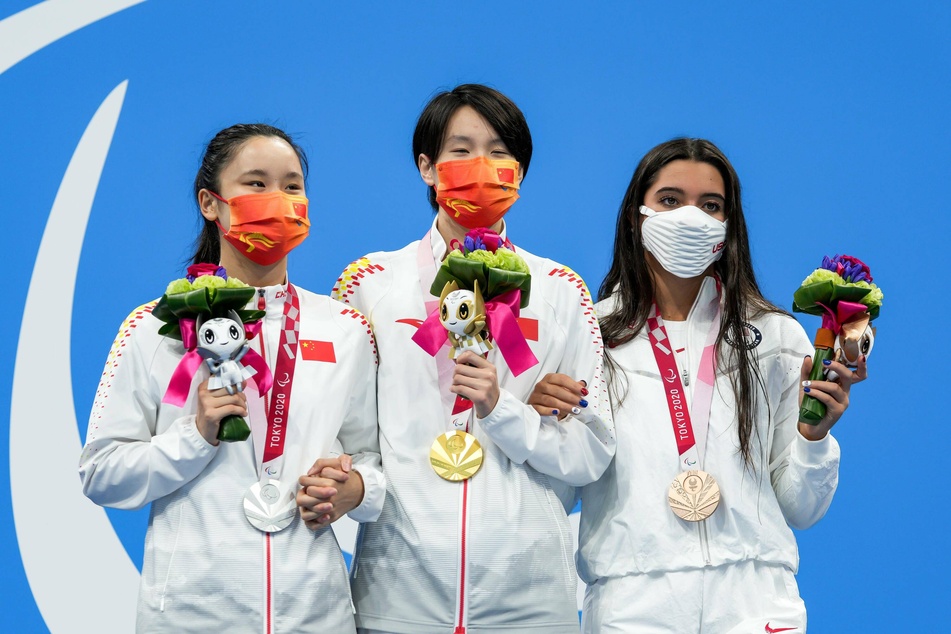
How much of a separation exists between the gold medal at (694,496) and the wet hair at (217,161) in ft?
4.04

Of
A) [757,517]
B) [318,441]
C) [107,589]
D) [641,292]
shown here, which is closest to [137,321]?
[318,441]

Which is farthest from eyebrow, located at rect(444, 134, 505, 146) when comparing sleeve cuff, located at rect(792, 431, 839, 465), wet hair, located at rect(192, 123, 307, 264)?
sleeve cuff, located at rect(792, 431, 839, 465)

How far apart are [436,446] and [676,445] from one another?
0.61 m

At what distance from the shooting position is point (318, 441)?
273 cm

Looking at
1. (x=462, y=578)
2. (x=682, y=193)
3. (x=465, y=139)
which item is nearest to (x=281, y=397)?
(x=462, y=578)

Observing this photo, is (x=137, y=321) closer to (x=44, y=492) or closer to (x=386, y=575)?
(x=386, y=575)

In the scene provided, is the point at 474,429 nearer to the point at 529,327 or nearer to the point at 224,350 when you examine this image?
the point at 529,327

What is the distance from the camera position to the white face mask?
2.98 metres

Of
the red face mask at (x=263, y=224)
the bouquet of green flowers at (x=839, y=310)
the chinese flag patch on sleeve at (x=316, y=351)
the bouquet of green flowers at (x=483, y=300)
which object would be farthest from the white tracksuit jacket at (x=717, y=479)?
the red face mask at (x=263, y=224)

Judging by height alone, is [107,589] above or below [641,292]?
below

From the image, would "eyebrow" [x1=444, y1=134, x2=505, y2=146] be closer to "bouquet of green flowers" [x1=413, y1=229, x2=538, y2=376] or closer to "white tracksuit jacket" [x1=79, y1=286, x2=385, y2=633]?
"bouquet of green flowers" [x1=413, y1=229, x2=538, y2=376]

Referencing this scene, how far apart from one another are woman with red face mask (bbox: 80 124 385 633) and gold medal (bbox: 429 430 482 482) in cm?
14

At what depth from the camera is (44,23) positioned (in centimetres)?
437

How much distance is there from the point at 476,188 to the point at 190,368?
0.83m
